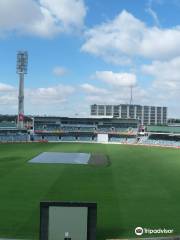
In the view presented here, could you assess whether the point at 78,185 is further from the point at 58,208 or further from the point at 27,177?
the point at 58,208

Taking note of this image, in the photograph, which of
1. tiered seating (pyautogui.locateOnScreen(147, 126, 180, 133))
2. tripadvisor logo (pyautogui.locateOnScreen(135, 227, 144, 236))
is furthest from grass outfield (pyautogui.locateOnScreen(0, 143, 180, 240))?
tiered seating (pyautogui.locateOnScreen(147, 126, 180, 133))

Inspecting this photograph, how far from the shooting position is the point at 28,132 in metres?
125

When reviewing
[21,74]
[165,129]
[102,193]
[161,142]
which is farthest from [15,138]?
[102,193]

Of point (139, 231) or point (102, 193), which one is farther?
point (102, 193)

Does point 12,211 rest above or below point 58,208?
below

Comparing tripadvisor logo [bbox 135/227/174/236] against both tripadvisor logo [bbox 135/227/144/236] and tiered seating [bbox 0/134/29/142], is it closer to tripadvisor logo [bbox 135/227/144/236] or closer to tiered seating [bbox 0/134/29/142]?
tripadvisor logo [bbox 135/227/144/236]

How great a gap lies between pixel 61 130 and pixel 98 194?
312ft

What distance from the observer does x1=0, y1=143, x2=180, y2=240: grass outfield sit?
28.1m

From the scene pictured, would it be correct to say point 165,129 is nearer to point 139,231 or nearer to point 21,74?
point 21,74

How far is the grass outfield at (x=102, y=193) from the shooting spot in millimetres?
28141

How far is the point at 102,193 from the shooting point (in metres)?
38.4

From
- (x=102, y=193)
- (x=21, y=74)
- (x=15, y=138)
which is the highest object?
(x=21, y=74)

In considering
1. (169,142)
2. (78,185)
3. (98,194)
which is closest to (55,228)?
(98,194)

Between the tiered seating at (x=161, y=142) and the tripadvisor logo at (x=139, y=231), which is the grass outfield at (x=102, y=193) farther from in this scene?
the tiered seating at (x=161, y=142)
